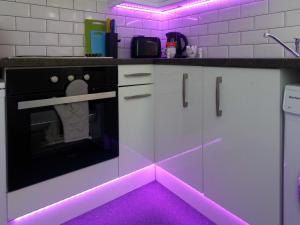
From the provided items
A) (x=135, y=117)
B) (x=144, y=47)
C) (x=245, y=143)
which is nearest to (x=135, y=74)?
(x=135, y=117)

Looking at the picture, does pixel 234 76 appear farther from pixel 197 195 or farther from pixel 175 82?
pixel 197 195

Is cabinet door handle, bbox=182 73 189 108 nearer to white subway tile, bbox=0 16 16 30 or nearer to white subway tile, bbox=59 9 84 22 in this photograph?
white subway tile, bbox=59 9 84 22

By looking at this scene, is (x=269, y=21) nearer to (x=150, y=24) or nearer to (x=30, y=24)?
(x=150, y=24)

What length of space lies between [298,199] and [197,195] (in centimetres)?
68

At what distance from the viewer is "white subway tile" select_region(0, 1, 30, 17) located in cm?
171

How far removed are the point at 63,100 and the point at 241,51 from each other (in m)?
1.29

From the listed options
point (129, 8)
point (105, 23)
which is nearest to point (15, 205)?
point (105, 23)

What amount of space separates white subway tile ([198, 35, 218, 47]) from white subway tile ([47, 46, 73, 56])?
1052 millimetres

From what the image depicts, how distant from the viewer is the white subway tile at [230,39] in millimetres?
1920

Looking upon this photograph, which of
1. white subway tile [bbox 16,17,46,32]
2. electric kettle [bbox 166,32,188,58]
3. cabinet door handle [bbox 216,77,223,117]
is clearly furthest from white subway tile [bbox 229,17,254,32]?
white subway tile [bbox 16,17,46,32]

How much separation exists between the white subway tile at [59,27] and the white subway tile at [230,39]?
3.80 ft

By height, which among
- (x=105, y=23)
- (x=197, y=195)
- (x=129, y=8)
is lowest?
(x=197, y=195)

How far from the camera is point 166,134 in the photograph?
5.93 feet


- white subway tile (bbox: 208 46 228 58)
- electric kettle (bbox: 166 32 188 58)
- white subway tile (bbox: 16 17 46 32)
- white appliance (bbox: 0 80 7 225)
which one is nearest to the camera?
white appliance (bbox: 0 80 7 225)
